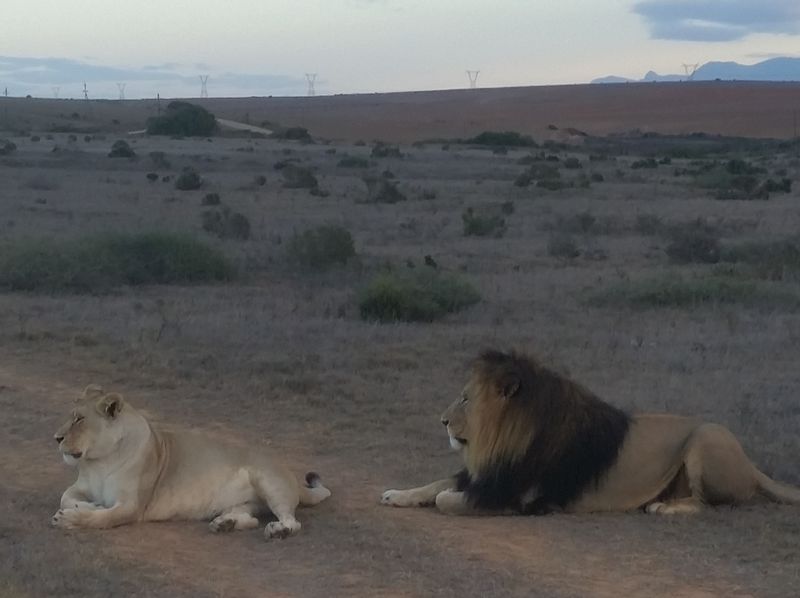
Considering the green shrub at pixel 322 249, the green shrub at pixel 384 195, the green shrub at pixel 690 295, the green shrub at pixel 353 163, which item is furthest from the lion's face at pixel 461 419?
the green shrub at pixel 353 163

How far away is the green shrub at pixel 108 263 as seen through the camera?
1753 centimetres

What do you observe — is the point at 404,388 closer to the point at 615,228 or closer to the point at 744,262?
the point at 744,262

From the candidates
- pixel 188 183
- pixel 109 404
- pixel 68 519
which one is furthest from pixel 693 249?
pixel 188 183

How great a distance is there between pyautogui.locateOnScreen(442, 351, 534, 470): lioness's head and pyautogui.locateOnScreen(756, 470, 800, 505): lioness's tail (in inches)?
60.7

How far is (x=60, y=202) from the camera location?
99.1ft

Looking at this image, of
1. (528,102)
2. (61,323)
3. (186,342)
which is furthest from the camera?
(528,102)

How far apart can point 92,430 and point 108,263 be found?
11.5 metres

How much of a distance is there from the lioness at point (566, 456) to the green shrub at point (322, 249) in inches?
482

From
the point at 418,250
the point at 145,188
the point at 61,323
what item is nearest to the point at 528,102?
the point at 145,188

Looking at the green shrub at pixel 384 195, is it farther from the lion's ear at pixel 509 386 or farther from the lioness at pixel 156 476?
the lion's ear at pixel 509 386

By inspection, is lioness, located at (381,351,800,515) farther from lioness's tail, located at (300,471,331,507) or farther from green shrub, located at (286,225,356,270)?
green shrub, located at (286,225,356,270)

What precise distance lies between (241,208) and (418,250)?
7978 millimetres

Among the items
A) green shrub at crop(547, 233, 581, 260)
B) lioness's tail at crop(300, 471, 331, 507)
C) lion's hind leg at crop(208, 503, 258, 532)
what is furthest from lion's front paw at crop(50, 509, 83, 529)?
green shrub at crop(547, 233, 581, 260)

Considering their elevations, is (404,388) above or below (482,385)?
below
